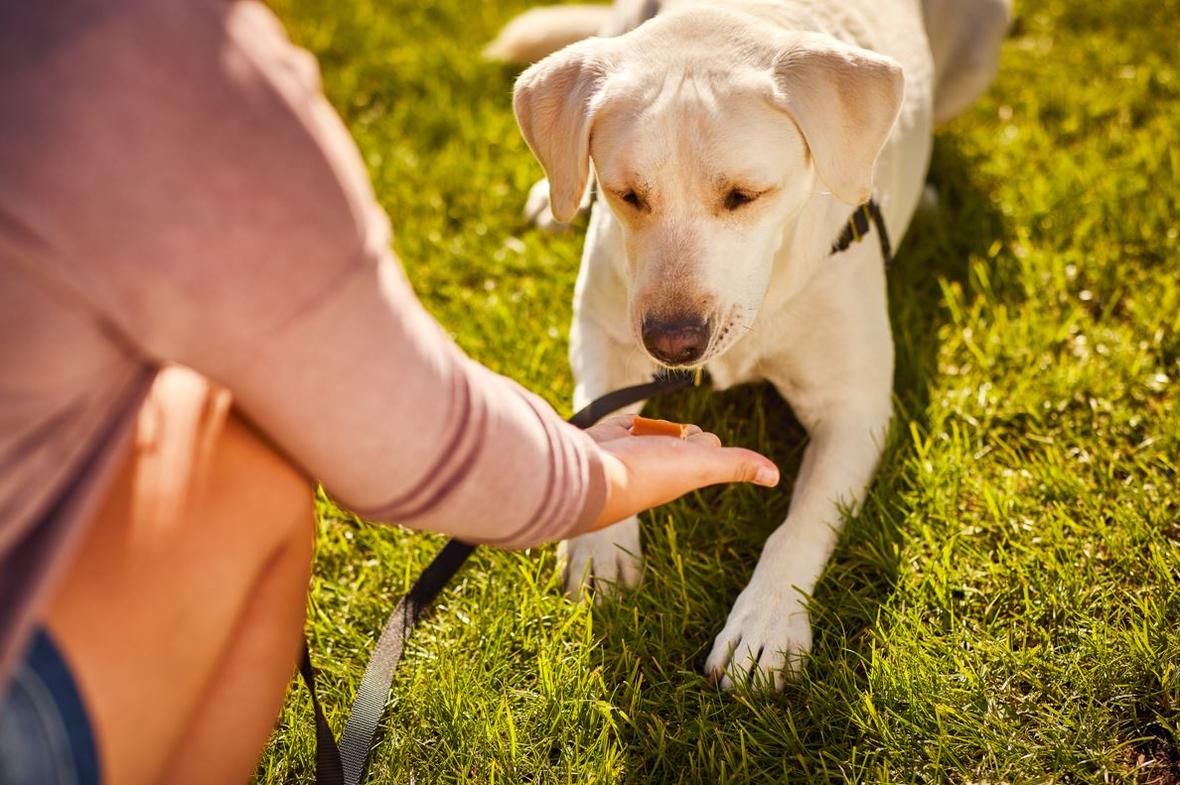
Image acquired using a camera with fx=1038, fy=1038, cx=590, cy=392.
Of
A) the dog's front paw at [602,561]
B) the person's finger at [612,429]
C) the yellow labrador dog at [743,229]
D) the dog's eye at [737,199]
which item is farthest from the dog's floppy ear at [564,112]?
the dog's front paw at [602,561]

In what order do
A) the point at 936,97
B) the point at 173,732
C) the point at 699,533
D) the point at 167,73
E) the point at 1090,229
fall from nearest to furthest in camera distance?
the point at 167,73
the point at 173,732
the point at 699,533
the point at 1090,229
the point at 936,97

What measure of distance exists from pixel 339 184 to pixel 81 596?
58 cm

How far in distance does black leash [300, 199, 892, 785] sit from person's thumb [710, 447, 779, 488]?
0.51m

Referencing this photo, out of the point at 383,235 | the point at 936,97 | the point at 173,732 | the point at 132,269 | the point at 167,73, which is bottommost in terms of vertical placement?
the point at 936,97

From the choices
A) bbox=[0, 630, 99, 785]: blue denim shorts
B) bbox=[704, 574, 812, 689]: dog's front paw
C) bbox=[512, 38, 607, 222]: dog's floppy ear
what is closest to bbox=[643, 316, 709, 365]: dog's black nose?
bbox=[512, 38, 607, 222]: dog's floppy ear

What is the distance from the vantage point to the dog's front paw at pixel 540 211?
3.43 m

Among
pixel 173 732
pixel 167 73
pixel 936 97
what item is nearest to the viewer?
pixel 167 73

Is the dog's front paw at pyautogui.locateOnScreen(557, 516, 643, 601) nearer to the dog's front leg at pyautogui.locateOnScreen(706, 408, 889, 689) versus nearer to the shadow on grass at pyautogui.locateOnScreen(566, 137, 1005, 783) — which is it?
the shadow on grass at pyautogui.locateOnScreen(566, 137, 1005, 783)

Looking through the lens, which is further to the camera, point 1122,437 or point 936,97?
point 936,97

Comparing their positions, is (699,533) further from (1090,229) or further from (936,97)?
(936,97)

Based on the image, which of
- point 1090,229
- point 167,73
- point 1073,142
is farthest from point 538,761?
point 1073,142

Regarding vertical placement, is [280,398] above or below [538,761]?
above

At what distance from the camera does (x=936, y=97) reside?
3598mm

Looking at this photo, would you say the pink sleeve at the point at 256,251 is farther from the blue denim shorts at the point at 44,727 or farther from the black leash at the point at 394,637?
the black leash at the point at 394,637
